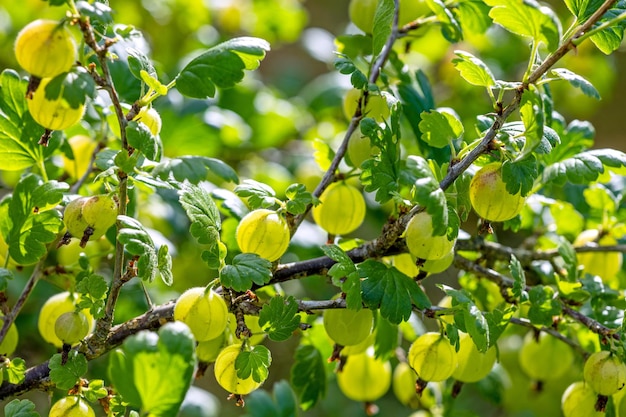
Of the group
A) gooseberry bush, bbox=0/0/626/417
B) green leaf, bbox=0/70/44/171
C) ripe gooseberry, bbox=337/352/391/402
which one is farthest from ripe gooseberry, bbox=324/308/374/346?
green leaf, bbox=0/70/44/171

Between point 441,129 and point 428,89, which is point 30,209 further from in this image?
point 428,89

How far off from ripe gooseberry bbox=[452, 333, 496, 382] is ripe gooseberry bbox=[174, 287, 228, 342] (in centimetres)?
43

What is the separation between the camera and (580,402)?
1178mm

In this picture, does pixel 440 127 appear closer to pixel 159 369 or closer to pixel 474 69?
pixel 474 69

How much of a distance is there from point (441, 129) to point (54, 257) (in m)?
1.02

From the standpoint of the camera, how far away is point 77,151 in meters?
1.42

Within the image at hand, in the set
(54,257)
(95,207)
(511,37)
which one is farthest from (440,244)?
(511,37)

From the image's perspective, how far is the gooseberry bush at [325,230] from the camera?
0.91 metres

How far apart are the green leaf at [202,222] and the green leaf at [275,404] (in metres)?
0.47

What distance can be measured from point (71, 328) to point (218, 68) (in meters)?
0.43

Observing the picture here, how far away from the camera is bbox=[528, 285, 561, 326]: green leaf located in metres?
1.11

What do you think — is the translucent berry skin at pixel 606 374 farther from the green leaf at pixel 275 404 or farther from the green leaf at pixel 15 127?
the green leaf at pixel 15 127

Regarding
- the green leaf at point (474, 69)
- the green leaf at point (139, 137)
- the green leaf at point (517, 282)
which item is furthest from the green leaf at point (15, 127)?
the green leaf at point (517, 282)

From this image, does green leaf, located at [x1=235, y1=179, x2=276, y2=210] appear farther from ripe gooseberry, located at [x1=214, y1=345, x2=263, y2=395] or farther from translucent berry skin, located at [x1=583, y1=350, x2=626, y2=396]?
translucent berry skin, located at [x1=583, y1=350, x2=626, y2=396]
